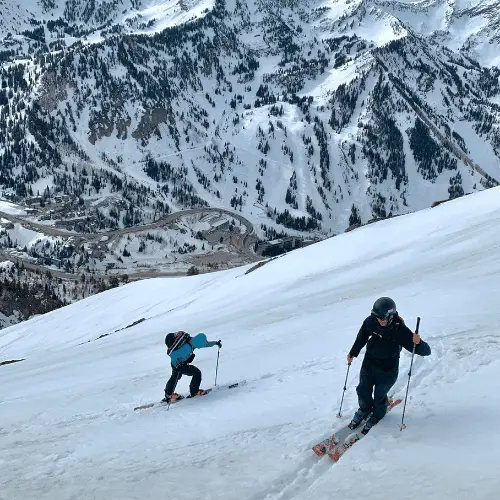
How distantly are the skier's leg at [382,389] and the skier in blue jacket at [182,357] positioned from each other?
5289mm

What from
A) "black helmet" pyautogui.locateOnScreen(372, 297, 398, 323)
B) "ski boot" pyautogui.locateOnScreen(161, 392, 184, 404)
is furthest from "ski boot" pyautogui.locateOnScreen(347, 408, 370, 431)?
"ski boot" pyautogui.locateOnScreen(161, 392, 184, 404)

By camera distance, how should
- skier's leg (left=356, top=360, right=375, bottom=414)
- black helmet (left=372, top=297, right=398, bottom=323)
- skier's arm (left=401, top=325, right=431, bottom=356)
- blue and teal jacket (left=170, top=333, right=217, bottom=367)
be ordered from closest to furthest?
black helmet (left=372, top=297, right=398, bottom=323) → skier's arm (left=401, top=325, right=431, bottom=356) → skier's leg (left=356, top=360, right=375, bottom=414) → blue and teal jacket (left=170, top=333, right=217, bottom=367)

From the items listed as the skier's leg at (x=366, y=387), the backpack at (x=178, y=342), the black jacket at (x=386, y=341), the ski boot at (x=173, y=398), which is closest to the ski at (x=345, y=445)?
the skier's leg at (x=366, y=387)

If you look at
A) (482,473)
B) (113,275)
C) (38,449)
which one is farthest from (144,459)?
(113,275)

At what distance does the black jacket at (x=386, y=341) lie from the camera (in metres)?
8.92

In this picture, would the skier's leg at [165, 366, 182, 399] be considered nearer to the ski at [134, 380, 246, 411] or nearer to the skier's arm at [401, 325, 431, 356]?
the ski at [134, 380, 246, 411]

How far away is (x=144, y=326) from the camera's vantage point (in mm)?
32625

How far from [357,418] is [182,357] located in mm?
5860

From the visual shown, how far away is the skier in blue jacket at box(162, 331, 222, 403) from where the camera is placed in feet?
44.3

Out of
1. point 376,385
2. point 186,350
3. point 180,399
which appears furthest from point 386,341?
point 180,399

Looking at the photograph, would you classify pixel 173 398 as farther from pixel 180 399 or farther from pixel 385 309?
pixel 385 309

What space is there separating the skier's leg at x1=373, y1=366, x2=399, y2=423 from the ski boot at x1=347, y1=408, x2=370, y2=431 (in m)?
0.21

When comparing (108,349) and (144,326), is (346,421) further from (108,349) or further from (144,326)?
(144,326)

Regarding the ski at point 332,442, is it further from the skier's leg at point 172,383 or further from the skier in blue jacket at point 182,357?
the skier's leg at point 172,383
